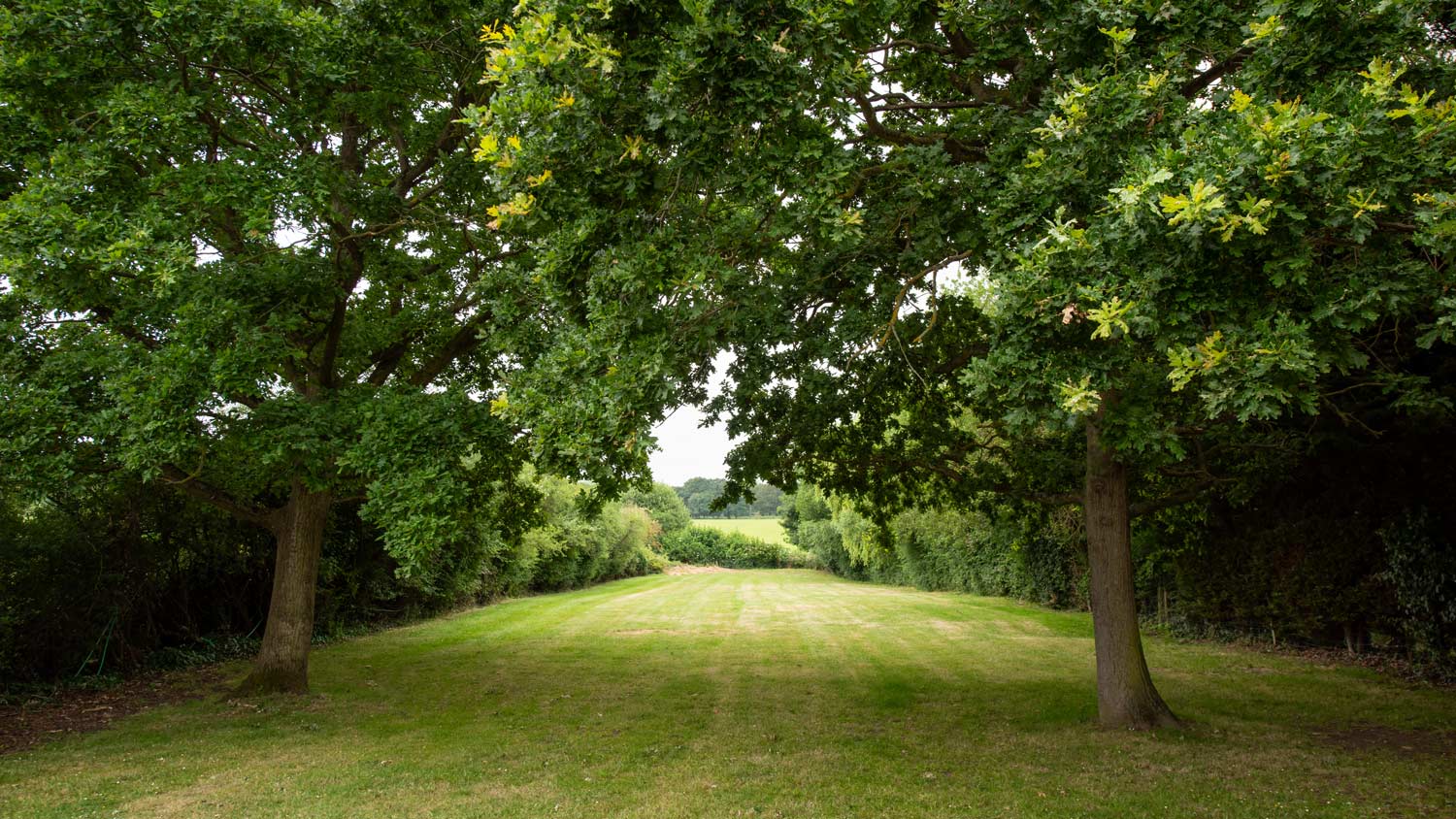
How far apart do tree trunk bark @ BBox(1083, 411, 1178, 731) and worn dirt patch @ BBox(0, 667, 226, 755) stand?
11939 mm

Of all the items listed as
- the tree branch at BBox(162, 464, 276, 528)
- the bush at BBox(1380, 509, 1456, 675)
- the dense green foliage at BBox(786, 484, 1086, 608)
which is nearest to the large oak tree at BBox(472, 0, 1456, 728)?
the bush at BBox(1380, 509, 1456, 675)

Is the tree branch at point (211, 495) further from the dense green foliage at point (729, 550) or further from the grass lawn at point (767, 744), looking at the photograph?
the dense green foliage at point (729, 550)

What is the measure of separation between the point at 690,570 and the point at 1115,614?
47520 mm

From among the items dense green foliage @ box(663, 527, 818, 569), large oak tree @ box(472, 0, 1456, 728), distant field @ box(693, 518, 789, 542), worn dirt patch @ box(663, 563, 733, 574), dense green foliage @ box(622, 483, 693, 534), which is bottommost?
worn dirt patch @ box(663, 563, 733, 574)

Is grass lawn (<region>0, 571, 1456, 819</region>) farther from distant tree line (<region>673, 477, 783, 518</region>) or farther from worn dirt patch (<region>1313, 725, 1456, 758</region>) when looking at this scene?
distant tree line (<region>673, 477, 783, 518</region>)


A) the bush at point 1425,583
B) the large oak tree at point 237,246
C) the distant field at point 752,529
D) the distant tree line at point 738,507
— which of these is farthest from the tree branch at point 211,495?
the distant tree line at point 738,507

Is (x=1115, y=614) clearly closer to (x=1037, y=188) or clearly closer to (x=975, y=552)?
(x=1037, y=188)

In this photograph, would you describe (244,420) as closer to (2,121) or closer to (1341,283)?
(2,121)

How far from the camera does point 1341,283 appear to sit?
172 inches

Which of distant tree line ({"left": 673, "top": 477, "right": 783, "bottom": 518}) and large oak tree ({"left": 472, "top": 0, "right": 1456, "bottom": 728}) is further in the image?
distant tree line ({"left": 673, "top": 477, "right": 783, "bottom": 518})

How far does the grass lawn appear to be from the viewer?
6.43 m

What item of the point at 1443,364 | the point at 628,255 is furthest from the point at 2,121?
the point at 1443,364

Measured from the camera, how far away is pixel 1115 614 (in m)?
8.59

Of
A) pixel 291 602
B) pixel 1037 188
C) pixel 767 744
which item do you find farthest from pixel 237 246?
pixel 1037 188
